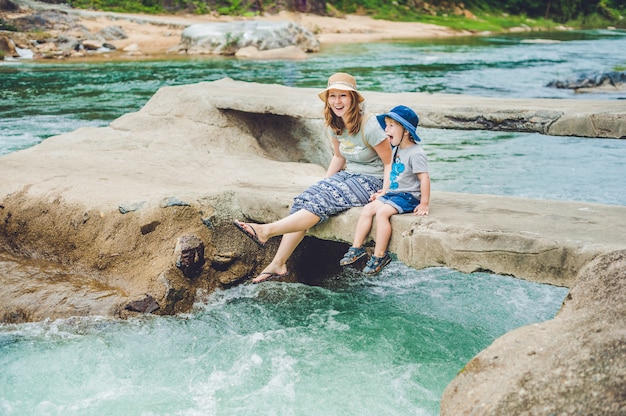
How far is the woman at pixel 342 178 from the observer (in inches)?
170

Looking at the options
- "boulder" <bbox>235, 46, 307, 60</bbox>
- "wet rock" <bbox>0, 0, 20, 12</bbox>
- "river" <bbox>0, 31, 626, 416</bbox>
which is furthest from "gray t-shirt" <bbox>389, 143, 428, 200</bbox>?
"wet rock" <bbox>0, 0, 20, 12</bbox>

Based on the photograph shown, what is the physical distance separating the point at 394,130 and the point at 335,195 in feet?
1.87

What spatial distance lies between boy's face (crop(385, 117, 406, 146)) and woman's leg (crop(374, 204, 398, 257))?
1.49ft

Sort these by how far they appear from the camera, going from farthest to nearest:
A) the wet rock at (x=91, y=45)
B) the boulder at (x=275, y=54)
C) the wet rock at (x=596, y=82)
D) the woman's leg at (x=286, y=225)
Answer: the wet rock at (x=91, y=45) → the boulder at (x=275, y=54) → the wet rock at (x=596, y=82) → the woman's leg at (x=286, y=225)

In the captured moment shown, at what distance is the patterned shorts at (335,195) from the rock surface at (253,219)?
0.32 feet

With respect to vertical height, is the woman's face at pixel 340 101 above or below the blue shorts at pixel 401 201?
above

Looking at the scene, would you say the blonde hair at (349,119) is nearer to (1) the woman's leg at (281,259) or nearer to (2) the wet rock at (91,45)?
(1) the woman's leg at (281,259)

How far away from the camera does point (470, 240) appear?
379cm

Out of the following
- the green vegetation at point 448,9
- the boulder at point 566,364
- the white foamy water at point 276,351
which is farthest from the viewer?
the green vegetation at point 448,9

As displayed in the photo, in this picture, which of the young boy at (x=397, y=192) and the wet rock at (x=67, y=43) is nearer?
the young boy at (x=397, y=192)

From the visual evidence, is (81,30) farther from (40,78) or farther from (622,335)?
(622,335)

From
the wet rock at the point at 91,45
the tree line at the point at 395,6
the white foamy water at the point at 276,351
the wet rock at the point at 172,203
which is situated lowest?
the white foamy water at the point at 276,351

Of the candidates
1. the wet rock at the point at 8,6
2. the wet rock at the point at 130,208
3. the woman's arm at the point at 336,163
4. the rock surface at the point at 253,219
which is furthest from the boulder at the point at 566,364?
the wet rock at the point at 8,6

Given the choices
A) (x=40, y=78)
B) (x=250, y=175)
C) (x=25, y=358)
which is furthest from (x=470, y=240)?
(x=40, y=78)
